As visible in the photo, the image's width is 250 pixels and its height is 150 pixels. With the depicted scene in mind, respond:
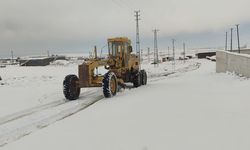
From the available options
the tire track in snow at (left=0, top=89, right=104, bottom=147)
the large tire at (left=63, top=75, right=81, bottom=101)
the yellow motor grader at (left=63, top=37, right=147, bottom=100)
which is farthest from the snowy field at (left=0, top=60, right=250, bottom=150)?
the yellow motor grader at (left=63, top=37, right=147, bottom=100)

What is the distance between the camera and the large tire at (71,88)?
1722 centimetres

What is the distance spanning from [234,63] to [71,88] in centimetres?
1154

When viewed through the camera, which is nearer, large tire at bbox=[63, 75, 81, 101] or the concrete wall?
large tire at bbox=[63, 75, 81, 101]

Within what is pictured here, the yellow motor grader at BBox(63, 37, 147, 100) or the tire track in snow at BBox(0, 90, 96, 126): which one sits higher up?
the yellow motor grader at BBox(63, 37, 147, 100)

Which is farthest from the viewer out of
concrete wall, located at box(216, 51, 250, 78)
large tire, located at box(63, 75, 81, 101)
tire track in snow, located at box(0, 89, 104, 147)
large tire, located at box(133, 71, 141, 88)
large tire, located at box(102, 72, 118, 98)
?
large tire, located at box(133, 71, 141, 88)

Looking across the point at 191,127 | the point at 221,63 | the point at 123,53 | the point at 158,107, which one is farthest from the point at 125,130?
the point at 221,63

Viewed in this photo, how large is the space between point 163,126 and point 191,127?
0.66 m

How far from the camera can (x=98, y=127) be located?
9422mm

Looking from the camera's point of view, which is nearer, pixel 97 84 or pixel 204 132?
pixel 204 132

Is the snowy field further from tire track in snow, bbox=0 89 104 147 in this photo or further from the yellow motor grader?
the yellow motor grader

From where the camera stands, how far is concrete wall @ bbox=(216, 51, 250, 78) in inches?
795

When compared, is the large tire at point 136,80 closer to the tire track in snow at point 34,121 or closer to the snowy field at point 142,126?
the tire track in snow at point 34,121

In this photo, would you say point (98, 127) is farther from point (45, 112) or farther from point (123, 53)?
point (123, 53)

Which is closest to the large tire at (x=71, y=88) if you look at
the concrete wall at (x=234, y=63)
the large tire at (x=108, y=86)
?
the large tire at (x=108, y=86)
